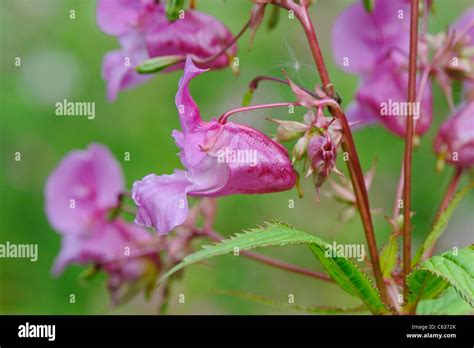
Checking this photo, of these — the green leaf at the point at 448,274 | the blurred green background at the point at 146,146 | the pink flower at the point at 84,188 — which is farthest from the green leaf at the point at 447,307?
the blurred green background at the point at 146,146

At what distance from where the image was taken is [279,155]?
3.22 feet

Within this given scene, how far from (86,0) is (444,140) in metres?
1.95

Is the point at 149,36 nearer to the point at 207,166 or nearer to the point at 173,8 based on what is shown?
the point at 173,8

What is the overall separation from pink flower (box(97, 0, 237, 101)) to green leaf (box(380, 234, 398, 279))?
1.18ft

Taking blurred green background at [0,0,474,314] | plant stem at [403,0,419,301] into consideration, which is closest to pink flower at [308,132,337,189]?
plant stem at [403,0,419,301]

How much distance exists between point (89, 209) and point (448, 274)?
796 mm

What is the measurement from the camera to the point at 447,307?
1.19 meters

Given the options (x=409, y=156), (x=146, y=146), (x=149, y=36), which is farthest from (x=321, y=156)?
(x=146, y=146)

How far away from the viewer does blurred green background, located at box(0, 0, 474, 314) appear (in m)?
2.47

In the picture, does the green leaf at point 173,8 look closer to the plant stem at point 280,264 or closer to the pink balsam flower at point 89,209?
the plant stem at point 280,264

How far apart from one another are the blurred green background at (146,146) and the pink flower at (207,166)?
133 centimetres

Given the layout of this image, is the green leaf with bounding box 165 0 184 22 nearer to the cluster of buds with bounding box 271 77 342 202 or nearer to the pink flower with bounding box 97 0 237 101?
the pink flower with bounding box 97 0 237 101

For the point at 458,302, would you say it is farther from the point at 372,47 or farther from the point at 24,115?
the point at 24,115

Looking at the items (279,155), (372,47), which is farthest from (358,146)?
(279,155)
